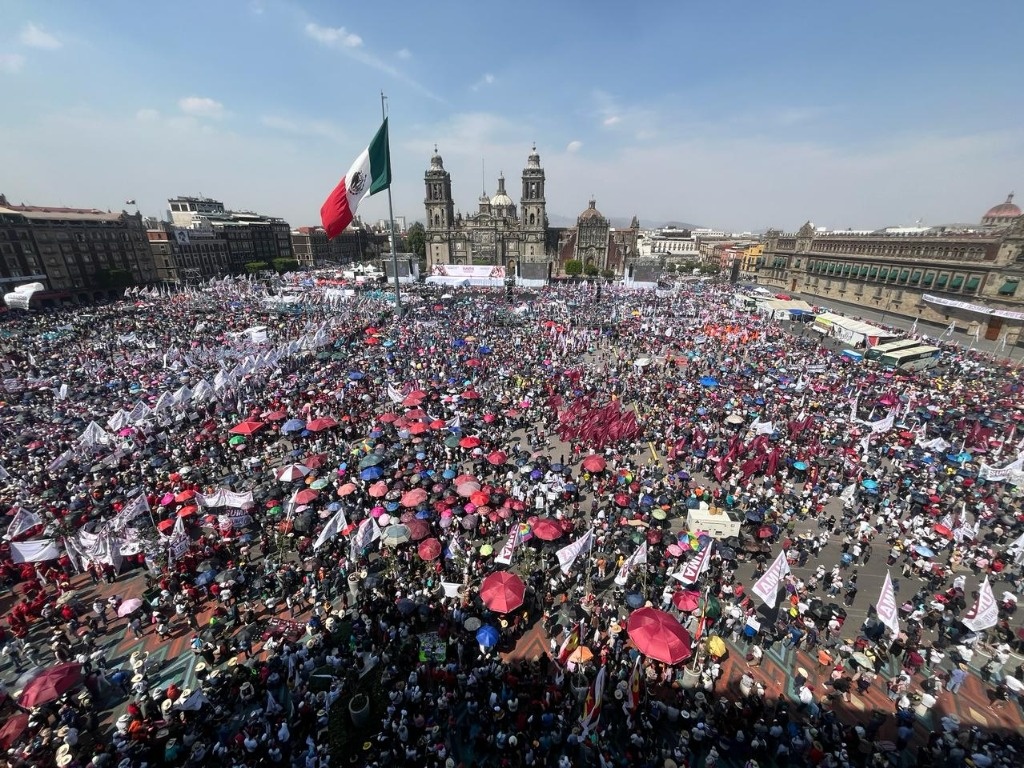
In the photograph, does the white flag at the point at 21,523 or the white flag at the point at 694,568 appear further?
the white flag at the point at 21,523

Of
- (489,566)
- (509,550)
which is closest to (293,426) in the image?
(489,566)

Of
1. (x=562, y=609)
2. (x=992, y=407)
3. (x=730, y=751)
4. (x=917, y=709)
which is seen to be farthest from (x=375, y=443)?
(x=992, y=407)

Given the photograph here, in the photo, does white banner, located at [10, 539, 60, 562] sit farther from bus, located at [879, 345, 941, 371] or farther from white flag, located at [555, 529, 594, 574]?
bus, located at [879, 345, 941, 371]

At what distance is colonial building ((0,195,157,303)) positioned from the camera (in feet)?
190

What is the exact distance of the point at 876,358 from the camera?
35562 mm

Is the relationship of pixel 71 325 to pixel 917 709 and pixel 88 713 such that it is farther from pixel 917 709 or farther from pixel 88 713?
pixel 917 709

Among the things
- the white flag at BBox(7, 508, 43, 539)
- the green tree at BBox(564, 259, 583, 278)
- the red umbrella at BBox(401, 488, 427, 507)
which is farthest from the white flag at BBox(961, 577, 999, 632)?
the green tree at BBox(564, 259, 583, 278)

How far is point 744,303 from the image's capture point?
57531mm

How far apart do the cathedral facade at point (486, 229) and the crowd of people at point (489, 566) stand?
248 feet

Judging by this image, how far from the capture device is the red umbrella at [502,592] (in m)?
11.9

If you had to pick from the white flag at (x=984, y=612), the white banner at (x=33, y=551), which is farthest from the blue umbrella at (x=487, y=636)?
the white banner at (x=33, y=551)

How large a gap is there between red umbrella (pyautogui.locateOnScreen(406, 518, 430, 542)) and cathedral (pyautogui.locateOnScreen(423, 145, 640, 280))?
8745 centimetres

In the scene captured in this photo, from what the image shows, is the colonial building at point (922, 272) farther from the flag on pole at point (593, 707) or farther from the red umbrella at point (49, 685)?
the red umbrella at point (49, 685)

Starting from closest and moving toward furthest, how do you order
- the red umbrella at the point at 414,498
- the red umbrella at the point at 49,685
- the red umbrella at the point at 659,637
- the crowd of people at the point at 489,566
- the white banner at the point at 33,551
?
1. the red umbrella at the point at 49,685
2. the crowd of people at the point at 489,566
3. the red umbrella at the point at 659,637
4. the white banner at the point at 33,551
5. the red umbrella at the point at 414,498
